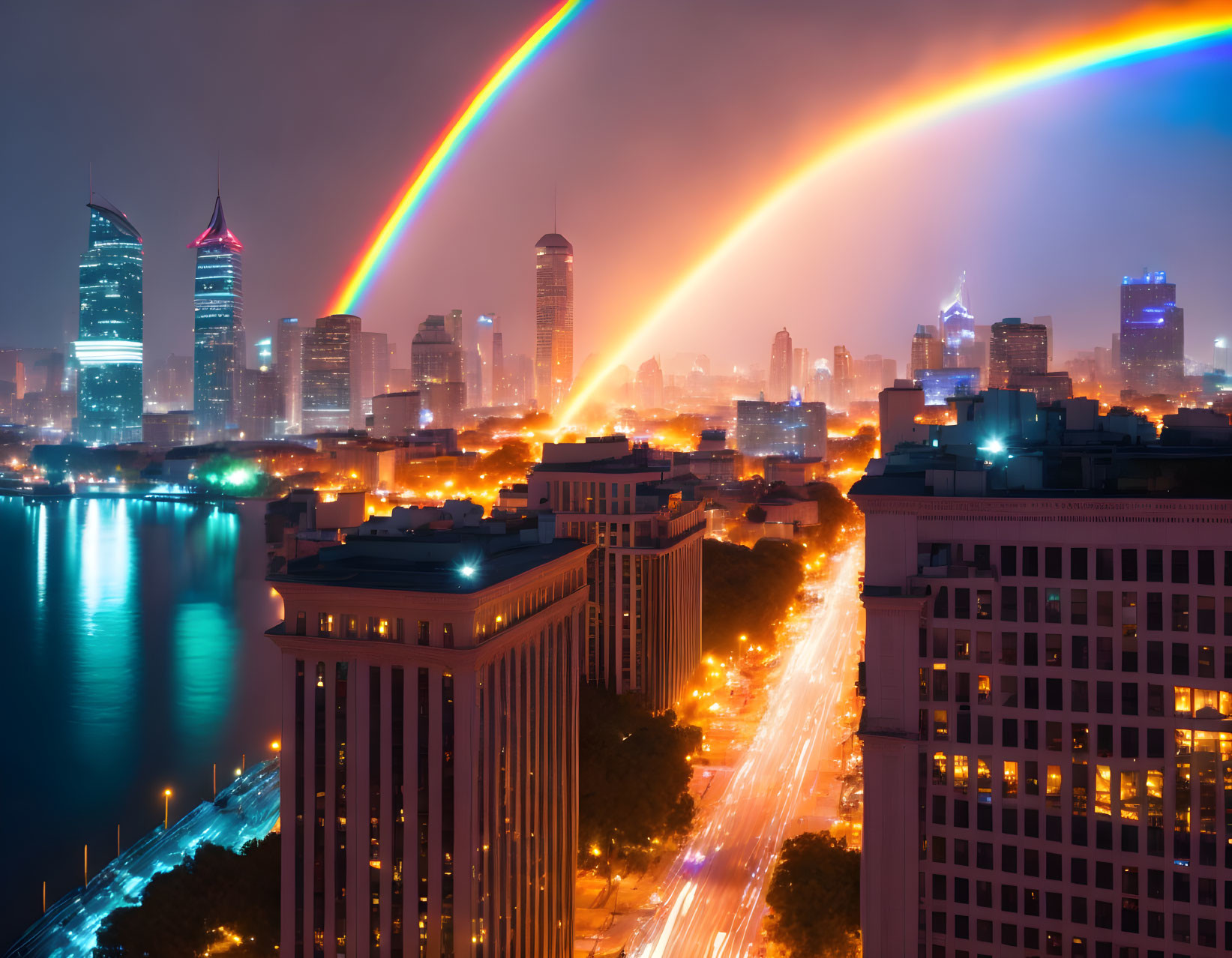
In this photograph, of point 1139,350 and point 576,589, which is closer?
point 576,589

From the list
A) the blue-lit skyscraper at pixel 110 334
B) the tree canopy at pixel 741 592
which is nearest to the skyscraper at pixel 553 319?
the blue-lit skyscraper at pixel 110 334

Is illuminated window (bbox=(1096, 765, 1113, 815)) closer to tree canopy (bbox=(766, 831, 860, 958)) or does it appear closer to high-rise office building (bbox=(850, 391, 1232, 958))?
high-rise office building (bbox=(850, 391, 1232, 958))

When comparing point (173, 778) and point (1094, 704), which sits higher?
point (1094, 704)

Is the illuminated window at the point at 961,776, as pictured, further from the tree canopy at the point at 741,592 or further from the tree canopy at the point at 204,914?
the tree canopy at the point at 741,592

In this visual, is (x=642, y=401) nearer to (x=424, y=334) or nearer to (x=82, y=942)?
(x=424, y=334)

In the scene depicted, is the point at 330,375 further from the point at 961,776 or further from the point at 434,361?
the point at 961,776

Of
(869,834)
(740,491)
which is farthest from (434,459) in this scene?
(869,834)
